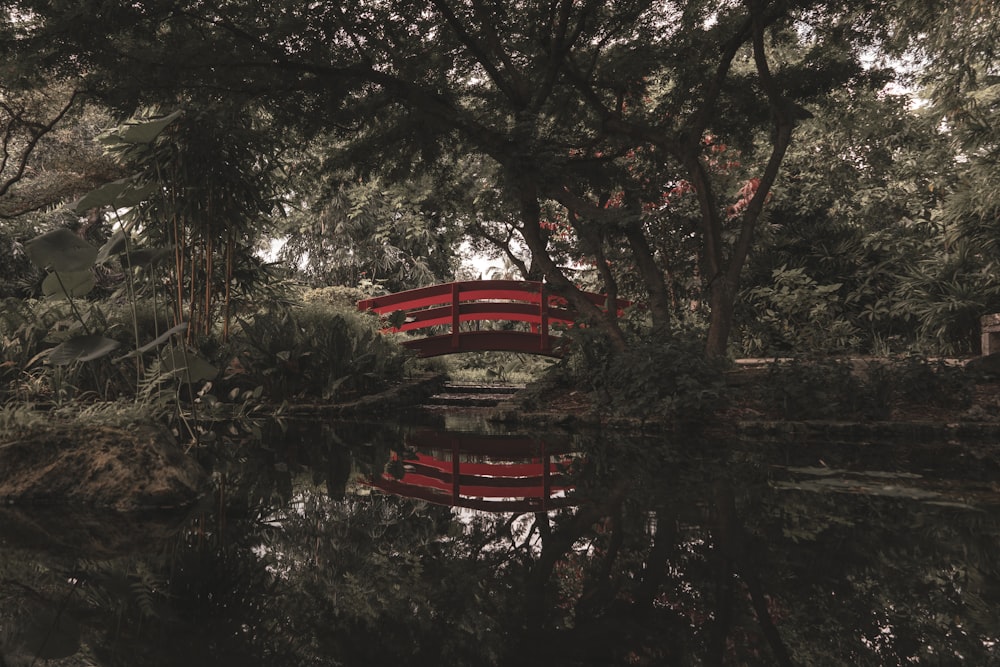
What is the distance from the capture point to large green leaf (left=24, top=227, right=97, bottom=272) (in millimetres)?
3309

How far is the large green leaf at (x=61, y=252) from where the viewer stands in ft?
10.9

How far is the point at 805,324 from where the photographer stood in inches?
425

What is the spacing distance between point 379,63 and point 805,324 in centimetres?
783

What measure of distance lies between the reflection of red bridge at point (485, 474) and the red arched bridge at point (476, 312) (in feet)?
16.9

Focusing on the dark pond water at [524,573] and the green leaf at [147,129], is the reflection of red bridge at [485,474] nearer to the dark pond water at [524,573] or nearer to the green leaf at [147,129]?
the dark pond water at [524,573]

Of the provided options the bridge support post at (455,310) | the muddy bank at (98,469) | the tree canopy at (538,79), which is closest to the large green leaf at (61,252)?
the muddy bank at (98,469)

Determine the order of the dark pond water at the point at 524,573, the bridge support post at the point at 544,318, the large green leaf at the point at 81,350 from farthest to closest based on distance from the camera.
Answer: the bridge support post at the point at 544,318 → the large green leaf at the point at 81,350 → the dark pond water at the point at 524,573

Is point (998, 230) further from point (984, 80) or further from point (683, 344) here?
point (683, 344)

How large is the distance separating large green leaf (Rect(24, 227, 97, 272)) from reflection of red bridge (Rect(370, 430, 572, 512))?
1937mm

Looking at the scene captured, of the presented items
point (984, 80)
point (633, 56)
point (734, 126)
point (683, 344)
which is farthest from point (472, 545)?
point (984, 80)

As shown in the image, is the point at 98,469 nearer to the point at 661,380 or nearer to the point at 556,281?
the point at 661,380

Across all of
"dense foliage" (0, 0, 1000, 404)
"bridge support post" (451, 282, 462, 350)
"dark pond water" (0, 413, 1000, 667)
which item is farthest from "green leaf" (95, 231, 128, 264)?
"bridge support post" (451, 282, 462, 350)

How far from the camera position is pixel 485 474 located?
3.77 m

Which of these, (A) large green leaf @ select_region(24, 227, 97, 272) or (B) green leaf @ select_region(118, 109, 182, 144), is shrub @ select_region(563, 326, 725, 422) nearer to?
(B) green leaf @ select_region(118, 109, 182, 144)
